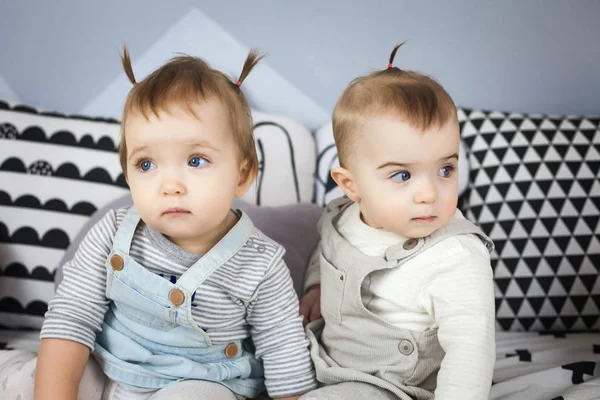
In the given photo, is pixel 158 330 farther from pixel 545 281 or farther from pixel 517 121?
pixel 517 121

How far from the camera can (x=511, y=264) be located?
1466mm

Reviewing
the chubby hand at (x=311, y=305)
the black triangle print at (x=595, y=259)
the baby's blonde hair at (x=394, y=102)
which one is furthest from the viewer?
the black triangle print at (x=595, y=259)

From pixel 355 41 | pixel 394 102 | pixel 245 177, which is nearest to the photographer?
pixel 394 102

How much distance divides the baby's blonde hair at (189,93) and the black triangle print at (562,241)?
0.83 meters

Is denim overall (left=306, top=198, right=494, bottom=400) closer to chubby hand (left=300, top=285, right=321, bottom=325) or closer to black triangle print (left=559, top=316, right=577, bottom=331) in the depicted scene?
chubby hand (left=300, top=285, right=321, bottom=325)

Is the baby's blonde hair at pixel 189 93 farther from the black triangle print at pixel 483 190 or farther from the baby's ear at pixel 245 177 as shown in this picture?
the black triangle print at pixel 483 190

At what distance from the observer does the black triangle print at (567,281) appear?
1440 millimetres

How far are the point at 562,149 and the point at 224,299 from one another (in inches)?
37.6

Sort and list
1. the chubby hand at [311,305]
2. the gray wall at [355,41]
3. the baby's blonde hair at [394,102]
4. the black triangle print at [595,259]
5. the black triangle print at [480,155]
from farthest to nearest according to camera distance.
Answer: the gray wall at [355,41] < the black triangle print at [480,155] < the black triangle print at [595,259] < the chubby hand at [311,305] < the baby's blonde hair at [394,102]

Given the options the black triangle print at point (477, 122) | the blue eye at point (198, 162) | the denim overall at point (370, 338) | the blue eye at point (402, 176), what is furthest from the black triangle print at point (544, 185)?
the blue eye at point (198, 162)

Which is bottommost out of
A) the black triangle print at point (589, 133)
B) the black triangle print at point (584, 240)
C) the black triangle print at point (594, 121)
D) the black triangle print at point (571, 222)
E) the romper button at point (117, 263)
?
the black triangle print at point (584, 240)

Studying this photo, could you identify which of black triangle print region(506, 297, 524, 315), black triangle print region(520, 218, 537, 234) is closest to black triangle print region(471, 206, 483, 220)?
black triangle print region(520, 218, 537, 234)

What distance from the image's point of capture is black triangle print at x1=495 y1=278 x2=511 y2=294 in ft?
4.81

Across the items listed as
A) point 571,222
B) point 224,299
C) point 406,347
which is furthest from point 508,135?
point 224,299
